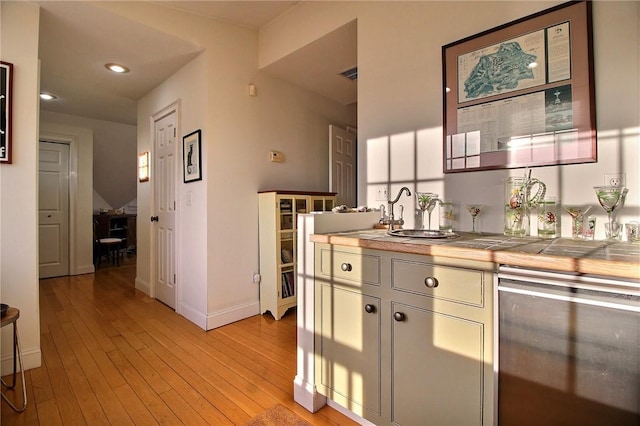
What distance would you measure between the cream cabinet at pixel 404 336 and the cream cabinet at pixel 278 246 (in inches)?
52.6

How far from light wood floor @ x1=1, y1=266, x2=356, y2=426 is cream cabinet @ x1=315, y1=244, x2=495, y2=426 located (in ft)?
1.03

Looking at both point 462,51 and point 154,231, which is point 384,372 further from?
point 154,231

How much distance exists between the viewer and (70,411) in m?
1.57

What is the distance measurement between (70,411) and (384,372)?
163cm

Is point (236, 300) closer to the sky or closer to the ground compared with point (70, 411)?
closer to the sky

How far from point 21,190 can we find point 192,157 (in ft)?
3.94

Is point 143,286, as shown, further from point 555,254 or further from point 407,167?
point 555,254

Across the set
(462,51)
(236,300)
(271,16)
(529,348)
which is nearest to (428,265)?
(529,348)

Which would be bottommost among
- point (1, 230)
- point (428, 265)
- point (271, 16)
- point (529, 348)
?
point (529, 348)

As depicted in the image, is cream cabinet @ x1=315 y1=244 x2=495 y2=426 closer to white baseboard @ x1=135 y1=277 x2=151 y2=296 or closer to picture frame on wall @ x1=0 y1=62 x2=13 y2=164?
picture frame on wall @ x1=0 y1=62 x2=13 y2=164

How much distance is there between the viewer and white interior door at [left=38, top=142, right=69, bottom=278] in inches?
173

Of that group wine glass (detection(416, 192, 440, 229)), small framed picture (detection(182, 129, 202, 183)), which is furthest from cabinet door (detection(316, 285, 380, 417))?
small framed picture (detection(182, 129, 202, 183))

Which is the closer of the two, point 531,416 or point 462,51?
point 531,416

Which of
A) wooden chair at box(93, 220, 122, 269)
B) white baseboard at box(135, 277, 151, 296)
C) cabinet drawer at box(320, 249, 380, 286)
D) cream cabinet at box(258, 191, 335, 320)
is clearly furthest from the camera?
wooden chair at box(93, 220, 122, 269)
